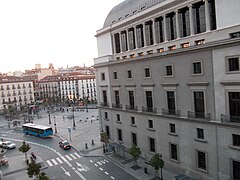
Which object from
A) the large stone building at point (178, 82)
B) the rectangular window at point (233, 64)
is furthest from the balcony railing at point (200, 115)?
the rectangular window at point (233, 64)

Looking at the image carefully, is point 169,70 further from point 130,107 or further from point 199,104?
point 130,107

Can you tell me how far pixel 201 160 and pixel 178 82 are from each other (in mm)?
9258

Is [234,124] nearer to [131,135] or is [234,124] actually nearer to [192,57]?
[192,57]

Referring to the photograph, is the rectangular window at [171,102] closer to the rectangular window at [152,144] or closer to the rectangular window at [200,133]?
the rectangular window at [200,133]

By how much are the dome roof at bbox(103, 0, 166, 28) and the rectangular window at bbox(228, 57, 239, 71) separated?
46.7ft

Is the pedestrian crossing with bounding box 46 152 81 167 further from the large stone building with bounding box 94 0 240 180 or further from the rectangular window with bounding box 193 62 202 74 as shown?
the rectangular window with bounding box 193 62 202 74

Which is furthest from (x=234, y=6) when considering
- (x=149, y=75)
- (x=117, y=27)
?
(x=117, y=27)

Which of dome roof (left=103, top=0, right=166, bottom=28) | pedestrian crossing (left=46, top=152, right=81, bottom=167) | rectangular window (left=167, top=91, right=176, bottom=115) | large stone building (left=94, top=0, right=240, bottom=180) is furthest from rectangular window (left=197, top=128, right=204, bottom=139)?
pedestrian crossing (left=46, top=152, right=81, bottom=167)

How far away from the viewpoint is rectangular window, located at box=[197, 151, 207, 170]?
2561cm

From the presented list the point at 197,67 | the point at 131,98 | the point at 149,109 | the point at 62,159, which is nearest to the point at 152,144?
the point at 149,109

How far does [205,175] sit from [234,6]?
1791cm

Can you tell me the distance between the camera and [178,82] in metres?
27.8

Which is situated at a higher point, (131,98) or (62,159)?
(131,98)

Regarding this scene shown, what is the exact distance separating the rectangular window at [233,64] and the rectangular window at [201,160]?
9781mm
